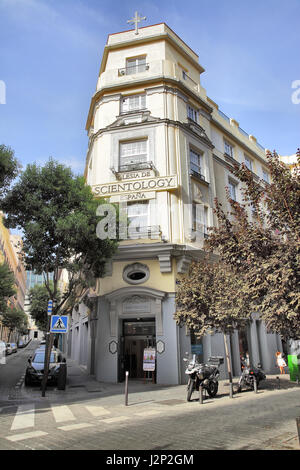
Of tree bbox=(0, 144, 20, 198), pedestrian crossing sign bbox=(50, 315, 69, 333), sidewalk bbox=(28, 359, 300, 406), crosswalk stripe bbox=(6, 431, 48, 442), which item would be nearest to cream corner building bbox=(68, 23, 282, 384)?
sidewalk bbox=(28, 359, 300, 406)

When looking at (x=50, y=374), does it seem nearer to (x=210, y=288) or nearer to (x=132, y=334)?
(x=132, y=334)

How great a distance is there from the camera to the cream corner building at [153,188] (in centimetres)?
1642

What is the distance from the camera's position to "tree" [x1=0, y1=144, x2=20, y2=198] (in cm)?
1262

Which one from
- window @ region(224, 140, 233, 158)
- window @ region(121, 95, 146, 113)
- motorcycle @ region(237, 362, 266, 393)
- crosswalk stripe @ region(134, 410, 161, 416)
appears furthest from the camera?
window @ region(224, 140, 233, 158)

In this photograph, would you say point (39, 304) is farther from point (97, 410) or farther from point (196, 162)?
point (97, 410)

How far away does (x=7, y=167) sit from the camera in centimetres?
1277

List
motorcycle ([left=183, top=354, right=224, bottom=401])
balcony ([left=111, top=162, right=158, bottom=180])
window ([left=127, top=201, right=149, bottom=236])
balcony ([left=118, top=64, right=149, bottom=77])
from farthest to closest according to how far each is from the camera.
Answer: balcony ([left=118, top=64, right=149, bottom=77])
balcony ([left=111, top=162, right=158, bottom=180])
window ([left=127, top=201, right=149, bottom=236])
motorcycle ([left=183, top=354, right=224, bottom=401])

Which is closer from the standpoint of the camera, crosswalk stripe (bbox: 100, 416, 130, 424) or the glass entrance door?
crosswalk stripe (bbox: 100, 416, 130, 424)

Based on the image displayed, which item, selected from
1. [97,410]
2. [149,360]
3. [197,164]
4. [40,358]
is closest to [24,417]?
[97,410]

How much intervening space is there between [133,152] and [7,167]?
828cm

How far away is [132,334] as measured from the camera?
17047 millimetres

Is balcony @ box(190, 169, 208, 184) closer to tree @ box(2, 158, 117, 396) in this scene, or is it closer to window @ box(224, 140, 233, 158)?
window @ box(224, 140, 233, 158)

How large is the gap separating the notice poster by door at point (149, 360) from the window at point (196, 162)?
34.2 ft
